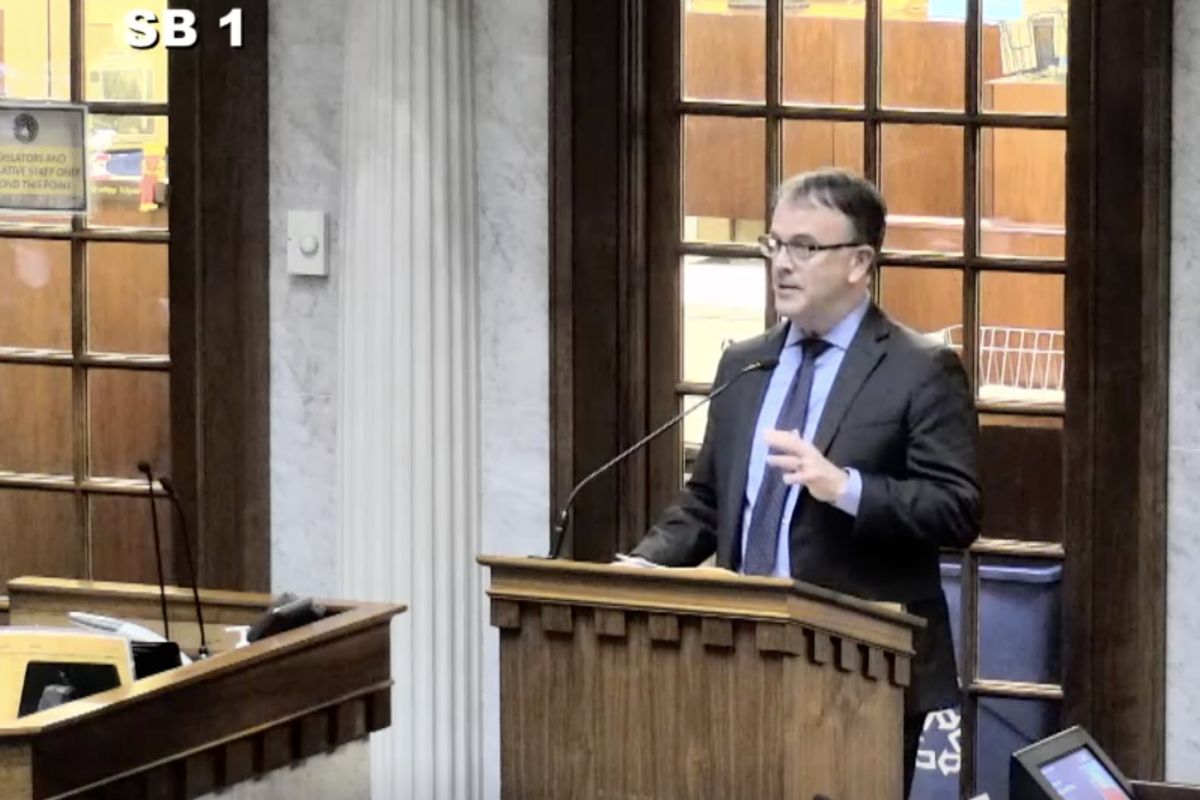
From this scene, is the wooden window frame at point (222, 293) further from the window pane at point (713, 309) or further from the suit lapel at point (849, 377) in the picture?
the suit lapel at point (849, 377)

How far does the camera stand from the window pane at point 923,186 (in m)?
5.61

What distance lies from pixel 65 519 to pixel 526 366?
121 cm

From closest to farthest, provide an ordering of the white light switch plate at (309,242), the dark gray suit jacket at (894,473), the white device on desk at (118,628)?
the white device on desk at (118,628) → the dark gray suit jacket at (894,473) → the white light switch plate at (309,242)

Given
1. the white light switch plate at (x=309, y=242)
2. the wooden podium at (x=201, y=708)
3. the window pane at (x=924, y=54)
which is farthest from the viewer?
the white light switch plate at (x=309, y=242)

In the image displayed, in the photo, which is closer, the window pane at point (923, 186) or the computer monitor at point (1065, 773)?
the computer monitor at point (1065, 773)

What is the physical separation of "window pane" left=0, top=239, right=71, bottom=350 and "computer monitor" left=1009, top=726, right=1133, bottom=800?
2993 millimetres

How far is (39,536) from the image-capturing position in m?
6.40

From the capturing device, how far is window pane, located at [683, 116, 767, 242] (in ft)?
18.9

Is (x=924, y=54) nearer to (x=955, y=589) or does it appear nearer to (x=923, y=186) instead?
(x=923, y=186)

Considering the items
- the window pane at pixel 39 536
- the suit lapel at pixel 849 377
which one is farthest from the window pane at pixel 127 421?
the suit lapel at pixel 849 377

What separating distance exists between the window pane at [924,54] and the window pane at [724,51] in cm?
26

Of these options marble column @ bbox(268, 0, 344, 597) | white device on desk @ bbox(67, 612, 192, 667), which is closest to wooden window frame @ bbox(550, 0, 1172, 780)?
marble column @ bbox(268, 0, 344, 597)

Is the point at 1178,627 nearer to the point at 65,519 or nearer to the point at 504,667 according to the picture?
the point at 504,667

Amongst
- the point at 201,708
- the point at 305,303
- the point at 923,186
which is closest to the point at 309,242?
the point at 305,303
